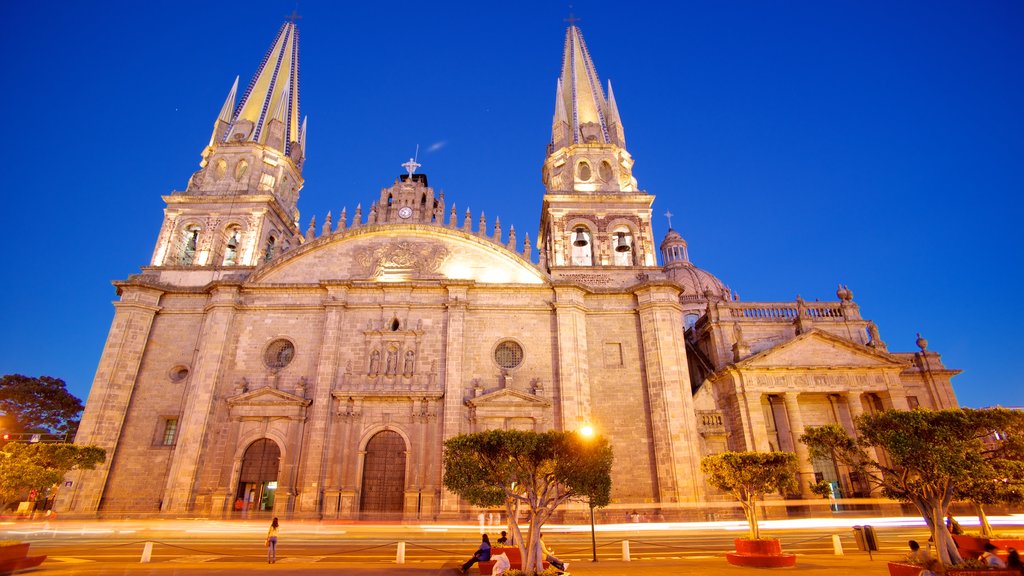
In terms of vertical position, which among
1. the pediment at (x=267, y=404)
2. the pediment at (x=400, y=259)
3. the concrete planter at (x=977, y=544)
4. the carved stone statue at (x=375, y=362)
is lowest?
the concrete planter at (x=977, y=544)

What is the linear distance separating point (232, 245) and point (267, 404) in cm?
1201

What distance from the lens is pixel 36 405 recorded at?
43344 millimetres

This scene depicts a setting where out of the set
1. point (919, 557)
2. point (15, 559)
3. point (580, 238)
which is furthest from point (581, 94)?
point (15, 559)

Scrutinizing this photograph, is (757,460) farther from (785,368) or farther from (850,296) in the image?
(850,296)

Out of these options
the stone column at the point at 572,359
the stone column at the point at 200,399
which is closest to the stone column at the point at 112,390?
the stone column at the point at 200,399

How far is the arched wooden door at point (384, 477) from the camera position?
2333 cm

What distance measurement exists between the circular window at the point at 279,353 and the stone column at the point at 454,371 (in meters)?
8.42

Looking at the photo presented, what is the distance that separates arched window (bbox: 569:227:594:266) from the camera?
101 ft

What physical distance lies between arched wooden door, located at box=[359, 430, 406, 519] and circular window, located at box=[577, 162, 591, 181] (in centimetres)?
2001

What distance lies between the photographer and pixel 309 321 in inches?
1061

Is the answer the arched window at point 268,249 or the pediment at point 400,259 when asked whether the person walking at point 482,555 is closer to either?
the pediment at point 400,259

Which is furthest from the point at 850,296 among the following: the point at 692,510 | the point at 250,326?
the point at 250,326

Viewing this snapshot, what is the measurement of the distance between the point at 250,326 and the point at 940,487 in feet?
93.5

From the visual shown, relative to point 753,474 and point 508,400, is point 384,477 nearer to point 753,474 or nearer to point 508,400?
point 508,400
